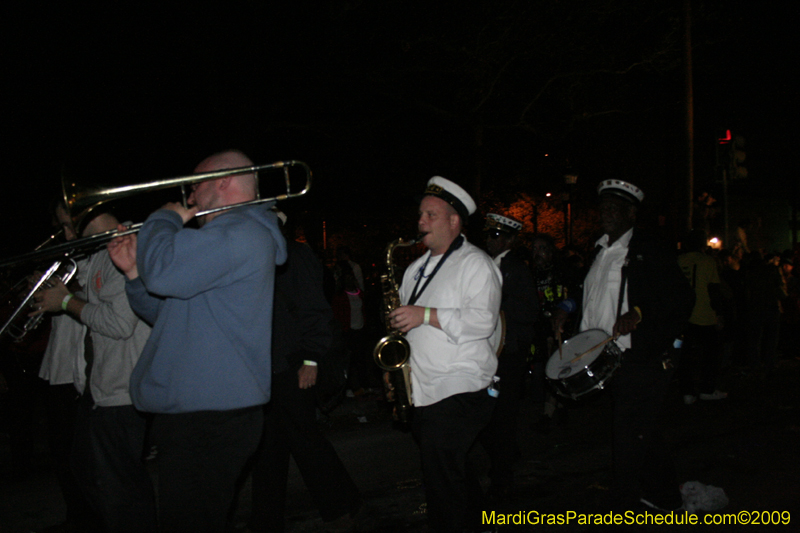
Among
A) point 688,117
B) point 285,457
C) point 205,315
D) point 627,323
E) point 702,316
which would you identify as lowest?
point 285,457

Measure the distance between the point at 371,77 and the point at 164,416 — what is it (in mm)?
11290

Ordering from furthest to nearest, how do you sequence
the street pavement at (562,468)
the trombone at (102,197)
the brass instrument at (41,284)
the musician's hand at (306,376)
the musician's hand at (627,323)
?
the street pavement at (562,468)
the musician's hand at (306,376)
the musician's hand at (627,323)
the brass instrument at (41,284)
the trombone at (102,197)

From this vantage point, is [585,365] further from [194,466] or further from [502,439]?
[194,466]

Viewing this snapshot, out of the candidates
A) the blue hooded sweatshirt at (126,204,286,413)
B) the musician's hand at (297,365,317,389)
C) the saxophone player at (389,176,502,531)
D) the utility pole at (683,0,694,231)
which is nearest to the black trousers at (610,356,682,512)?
the saxophone player at (389,176,502,531)

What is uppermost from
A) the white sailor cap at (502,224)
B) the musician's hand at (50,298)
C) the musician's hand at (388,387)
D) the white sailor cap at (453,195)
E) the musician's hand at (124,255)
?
the white sailor cap at (453,195)

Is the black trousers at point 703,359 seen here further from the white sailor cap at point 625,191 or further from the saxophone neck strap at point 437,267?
the saxophone neck strap at point 437,267

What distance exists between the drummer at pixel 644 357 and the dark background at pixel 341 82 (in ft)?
16.9

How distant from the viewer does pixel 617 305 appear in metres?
4.00

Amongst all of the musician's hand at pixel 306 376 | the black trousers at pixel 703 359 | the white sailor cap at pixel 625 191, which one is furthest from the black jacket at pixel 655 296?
the black trousers at pixel 703 359

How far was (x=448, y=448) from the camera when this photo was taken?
3.27m

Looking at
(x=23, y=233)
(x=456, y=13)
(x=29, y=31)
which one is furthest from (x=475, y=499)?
(x=456, y=13)

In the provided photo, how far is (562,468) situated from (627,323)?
1945mm

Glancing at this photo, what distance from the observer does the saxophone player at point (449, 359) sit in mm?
3270

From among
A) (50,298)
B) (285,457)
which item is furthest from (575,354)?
(50,298)
